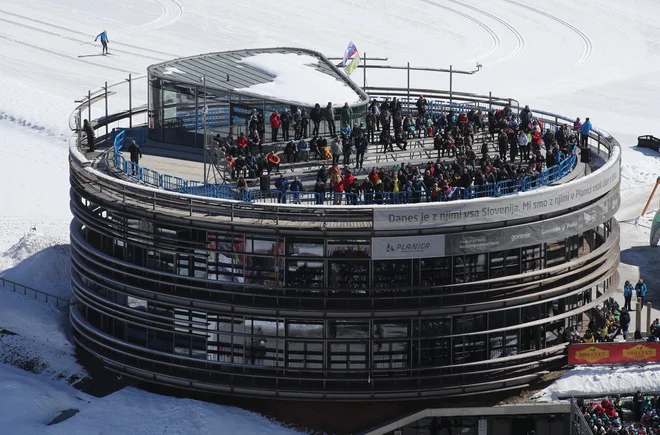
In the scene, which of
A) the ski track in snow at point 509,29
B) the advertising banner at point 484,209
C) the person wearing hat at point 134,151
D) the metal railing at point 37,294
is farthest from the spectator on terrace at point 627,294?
the ski track in snow at point 509,29

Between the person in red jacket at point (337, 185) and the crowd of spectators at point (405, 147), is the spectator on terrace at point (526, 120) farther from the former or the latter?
the person in red jacket at point (337, 185)

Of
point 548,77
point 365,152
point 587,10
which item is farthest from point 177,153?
point 587,10

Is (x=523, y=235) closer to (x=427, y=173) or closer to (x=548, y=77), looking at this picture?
(x=427, y=173)

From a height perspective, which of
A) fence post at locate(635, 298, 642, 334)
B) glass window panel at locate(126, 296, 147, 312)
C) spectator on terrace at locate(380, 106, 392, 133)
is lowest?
fence post at locate(635, 298, 642, 334)

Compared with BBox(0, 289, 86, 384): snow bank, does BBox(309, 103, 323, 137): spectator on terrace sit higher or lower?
higher

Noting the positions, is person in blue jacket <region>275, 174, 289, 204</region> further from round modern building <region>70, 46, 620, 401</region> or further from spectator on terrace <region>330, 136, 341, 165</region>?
spectator on terrace <region>330, 136, 341, 165</region>

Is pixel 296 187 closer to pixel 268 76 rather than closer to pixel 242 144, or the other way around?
pixel 242 144

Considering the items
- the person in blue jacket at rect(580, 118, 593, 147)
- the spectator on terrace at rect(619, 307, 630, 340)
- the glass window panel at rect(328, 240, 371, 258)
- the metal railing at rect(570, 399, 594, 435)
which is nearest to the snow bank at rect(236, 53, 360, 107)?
the person in blue jacket at rect(580, 118, 593, 147)
